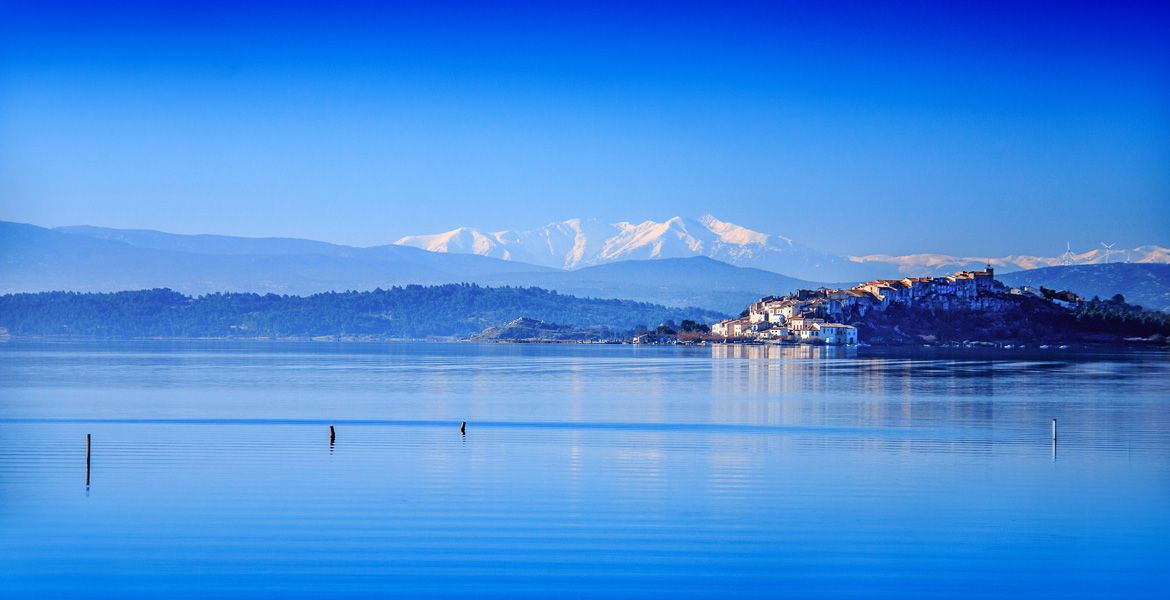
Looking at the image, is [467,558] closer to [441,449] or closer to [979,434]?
[441,449]

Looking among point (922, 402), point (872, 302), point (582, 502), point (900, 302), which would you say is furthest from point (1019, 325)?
point (582, 502)

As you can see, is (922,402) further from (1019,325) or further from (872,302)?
(872,302)

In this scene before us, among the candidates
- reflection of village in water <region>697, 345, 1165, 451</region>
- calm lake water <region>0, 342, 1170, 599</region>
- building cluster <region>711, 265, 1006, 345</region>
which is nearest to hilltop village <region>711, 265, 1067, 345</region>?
building cluster <region>711, 265, 1006, 345</region>

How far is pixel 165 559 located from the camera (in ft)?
55.6

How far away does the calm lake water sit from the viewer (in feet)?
52.6

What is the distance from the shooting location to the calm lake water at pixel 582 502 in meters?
16.0

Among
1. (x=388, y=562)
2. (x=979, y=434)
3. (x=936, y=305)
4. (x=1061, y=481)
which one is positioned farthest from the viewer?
(x=936, y=305)

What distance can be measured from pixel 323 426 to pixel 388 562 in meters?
20.4

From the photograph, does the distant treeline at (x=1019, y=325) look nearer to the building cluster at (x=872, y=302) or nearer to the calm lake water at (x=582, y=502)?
the building cluster at (x=872, y=302)

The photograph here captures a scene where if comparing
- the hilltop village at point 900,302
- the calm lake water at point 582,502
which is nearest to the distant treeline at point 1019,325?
the hilltop village at point 900,302

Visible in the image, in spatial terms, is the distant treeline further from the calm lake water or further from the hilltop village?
the calm lake water

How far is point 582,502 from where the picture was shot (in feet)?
70.6

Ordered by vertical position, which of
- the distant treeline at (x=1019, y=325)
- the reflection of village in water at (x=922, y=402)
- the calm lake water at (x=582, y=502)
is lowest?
the calm lake water at (x=582, y=502)

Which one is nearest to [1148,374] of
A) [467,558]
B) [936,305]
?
[467,558]
